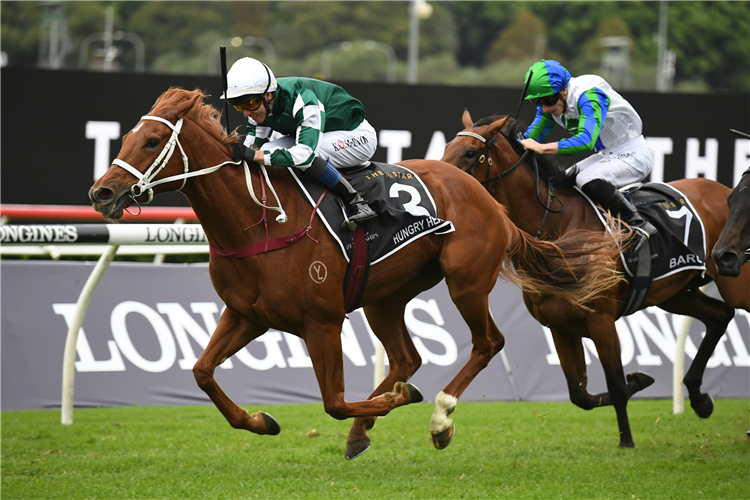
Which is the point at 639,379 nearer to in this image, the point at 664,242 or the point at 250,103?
the point at 664,242

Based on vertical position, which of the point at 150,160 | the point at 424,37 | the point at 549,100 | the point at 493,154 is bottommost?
the point at 493,154

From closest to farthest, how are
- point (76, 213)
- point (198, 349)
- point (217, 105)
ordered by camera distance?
point (198, 349) → point (76, 213) → point (217, 105)

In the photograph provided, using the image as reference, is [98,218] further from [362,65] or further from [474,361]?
[362,65]

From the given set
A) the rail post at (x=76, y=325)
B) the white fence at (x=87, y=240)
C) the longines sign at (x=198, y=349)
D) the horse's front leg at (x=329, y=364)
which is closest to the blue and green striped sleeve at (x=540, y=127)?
the longines sign at (x=198, y=349)

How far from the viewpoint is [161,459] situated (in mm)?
5051

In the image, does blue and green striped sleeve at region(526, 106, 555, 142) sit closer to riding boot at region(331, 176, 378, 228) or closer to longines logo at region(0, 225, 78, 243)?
riding boot at region(331, 176, 378, 228)

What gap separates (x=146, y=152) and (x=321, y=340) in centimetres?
116

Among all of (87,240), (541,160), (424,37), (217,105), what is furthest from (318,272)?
(424,37)

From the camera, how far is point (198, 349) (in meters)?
6.43

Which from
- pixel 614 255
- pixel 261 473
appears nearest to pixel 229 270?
pixel 261 473

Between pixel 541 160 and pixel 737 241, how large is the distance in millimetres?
1388

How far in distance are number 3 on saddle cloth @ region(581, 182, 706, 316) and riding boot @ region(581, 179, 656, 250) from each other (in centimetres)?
7

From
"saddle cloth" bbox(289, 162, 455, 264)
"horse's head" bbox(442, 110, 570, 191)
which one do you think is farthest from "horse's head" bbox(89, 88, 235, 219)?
"horse's head" bbox(442, 110, 570, 191)

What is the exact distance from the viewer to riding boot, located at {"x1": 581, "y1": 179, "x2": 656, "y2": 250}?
559 cm
